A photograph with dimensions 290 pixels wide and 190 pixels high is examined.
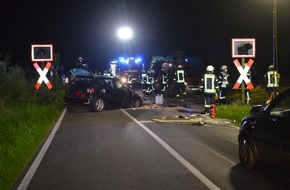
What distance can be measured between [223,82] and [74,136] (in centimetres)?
996

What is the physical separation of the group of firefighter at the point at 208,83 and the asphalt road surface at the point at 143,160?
4338 mm

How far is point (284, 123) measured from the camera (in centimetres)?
709

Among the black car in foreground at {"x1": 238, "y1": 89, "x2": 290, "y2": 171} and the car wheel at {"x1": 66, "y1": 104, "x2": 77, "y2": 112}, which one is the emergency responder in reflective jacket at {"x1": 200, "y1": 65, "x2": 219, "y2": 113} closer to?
the car wheel at {"x1": 66, "y1": 104, "x2": 77, "y2": 112}

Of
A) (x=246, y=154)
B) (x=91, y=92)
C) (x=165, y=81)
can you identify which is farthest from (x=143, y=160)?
(x=165, y=81)

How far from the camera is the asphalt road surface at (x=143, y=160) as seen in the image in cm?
754

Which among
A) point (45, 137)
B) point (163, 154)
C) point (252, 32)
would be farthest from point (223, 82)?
point (252, 32)

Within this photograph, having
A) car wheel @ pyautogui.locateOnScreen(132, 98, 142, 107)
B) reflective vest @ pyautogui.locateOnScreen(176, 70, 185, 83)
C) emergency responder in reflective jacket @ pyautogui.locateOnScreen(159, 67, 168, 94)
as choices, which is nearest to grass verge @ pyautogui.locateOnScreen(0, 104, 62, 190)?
car wheel @ pyautogui.locateOnScreen(132, 98, 142, 107)

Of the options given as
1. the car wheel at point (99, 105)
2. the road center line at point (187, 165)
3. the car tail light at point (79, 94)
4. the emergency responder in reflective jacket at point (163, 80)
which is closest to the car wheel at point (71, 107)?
the car tail light at point (79, 94)

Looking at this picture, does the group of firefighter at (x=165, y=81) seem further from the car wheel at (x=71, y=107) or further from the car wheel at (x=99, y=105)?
the car wheel at (x=71, y=107)

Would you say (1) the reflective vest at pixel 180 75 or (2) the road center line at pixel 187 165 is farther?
(1) the reflective vest at pixel 180 75

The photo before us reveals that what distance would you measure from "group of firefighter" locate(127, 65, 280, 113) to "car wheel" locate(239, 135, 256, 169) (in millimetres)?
9557

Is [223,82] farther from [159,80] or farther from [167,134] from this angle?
[159,80]

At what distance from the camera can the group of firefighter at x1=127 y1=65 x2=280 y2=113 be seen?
63.6ft

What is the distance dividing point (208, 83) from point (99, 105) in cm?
514
